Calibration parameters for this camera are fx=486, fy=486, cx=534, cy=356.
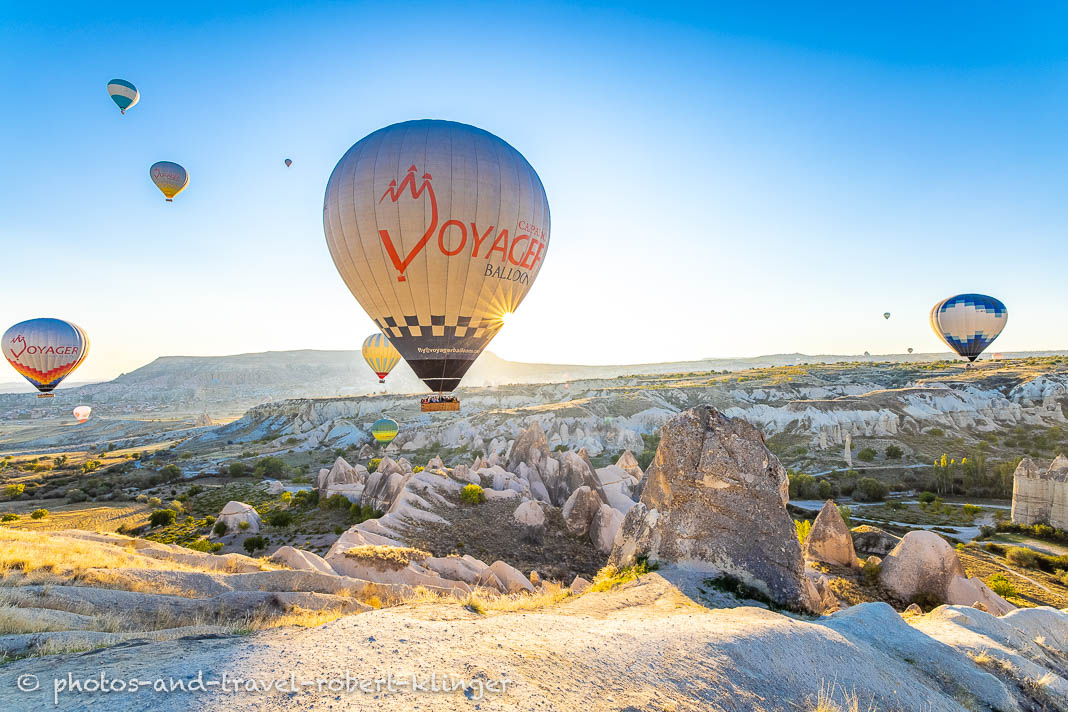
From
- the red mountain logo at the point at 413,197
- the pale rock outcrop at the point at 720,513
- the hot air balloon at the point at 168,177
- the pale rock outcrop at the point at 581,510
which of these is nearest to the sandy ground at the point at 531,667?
the pale rock outcrop at the point at 720,513

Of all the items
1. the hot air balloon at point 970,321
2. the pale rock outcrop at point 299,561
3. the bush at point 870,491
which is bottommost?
the bush at point 870,491

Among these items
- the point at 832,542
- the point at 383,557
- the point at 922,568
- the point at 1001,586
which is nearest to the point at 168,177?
the point at 383,557

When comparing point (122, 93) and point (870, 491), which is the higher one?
point (122, 93)

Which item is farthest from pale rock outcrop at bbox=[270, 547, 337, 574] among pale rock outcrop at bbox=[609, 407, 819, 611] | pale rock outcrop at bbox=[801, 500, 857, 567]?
pale rock outcrop at bbox=[801, 500, 857, 567]

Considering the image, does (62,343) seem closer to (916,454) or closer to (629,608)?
(629,608)

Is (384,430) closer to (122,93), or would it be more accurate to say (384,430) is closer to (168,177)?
(168,177)

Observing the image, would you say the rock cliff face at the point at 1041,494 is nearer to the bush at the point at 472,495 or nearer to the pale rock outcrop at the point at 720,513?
the pale rock outcrop at the point at 720,513
